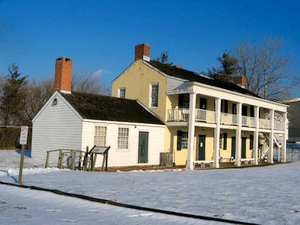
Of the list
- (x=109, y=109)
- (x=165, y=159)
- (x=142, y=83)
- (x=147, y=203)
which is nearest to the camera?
(x=147, y=203)

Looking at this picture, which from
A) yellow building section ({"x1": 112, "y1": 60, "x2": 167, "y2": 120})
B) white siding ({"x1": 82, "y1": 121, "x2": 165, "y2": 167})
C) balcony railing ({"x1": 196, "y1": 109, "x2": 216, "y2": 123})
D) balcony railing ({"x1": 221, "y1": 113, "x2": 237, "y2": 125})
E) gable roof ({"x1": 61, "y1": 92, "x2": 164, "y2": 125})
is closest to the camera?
white siding ({"x1": 82, "y1": 121, "x2": 165, "y2": 167})

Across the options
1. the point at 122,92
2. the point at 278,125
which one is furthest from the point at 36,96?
the point at 278,125

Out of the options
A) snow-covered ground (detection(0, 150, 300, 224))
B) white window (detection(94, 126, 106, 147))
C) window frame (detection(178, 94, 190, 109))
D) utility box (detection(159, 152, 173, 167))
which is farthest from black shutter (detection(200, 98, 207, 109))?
snow-covered ground (detection(0, 150, 300, 224))

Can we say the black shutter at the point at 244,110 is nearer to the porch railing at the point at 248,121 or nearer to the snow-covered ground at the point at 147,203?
the porch railing at the point at 248,121

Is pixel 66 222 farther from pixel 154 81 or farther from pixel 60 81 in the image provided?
pixel 154 81

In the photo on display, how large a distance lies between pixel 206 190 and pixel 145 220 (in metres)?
3.89

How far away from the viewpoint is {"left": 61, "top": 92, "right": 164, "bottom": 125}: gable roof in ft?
58.0

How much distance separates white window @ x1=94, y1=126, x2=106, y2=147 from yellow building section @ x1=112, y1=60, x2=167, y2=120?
5.17 meters

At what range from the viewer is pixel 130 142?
1880 centimetres

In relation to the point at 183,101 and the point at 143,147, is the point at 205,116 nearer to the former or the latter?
the point at 183,101

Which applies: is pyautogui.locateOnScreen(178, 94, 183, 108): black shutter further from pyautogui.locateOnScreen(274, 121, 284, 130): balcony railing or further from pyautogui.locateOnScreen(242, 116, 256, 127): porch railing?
pyautogui.locateOnScreen(274, 121, 284, 130): balcony railing

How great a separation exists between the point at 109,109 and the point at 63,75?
3.70m

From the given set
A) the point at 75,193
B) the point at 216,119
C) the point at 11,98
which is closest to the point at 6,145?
the point at 11,98

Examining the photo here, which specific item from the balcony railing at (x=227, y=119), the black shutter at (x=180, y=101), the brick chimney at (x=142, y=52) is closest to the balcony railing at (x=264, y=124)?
the balcony railing at (x=227, y=119)
